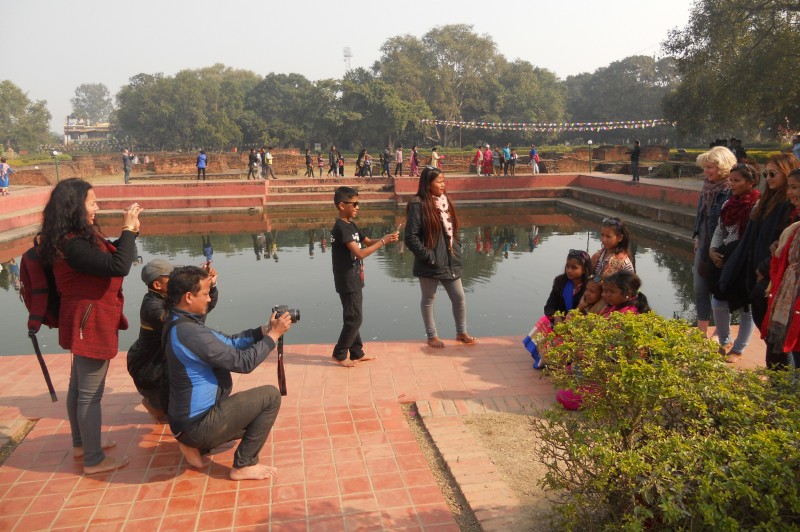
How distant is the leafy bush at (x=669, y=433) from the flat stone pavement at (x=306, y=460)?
0.70 metres

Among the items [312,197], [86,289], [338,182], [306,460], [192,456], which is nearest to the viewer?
[86,289]

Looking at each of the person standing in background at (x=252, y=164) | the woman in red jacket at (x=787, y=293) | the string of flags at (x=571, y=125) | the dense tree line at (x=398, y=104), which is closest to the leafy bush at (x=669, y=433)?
the woman in red jacket at (x=787, y=293)

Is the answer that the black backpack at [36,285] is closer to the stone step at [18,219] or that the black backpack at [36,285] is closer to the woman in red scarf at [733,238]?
the woman in red scarf at [733,238]

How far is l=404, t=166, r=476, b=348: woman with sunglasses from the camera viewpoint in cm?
427

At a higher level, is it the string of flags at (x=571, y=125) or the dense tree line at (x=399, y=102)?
the dense tree line at (x=399, y=102)

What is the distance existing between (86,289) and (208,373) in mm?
678

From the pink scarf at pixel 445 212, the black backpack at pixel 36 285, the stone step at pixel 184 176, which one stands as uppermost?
the stone step at pixel 184 176

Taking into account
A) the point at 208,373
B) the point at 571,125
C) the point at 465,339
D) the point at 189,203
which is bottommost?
the point at 465,339

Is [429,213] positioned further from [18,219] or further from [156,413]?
[18,219]

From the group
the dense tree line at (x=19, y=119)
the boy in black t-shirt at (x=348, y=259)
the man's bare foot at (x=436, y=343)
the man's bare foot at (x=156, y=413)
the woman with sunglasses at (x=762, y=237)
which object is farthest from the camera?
the dense tree line at (x=19, y=119)

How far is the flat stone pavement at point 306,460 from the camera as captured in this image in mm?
2500

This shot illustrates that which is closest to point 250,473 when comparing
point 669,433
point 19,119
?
point 669,433

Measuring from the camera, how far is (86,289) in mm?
2707

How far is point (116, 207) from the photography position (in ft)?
54.2
